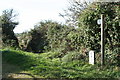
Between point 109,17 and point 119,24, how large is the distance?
2.02 ft

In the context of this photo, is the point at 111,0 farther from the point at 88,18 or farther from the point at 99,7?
the point at 88,18

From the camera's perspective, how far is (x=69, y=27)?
10859 millimetres

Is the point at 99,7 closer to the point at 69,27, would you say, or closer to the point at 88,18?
the point at 88,18

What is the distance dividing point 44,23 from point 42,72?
477 inches

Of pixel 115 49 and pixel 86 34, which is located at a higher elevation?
pixel 86 34

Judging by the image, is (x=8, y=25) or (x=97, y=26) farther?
(x=8, y=25)

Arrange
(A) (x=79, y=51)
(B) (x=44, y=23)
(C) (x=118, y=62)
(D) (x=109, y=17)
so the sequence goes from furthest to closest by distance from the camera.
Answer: (B) (x=44, y=23) < (A) (x=79, y=51) < (D) (x=109, y=17) < (C) (x=118, y=62)

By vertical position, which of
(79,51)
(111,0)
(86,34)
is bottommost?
(79,51)

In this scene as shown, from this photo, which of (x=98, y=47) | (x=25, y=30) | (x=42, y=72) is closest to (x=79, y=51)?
(x=98, y=47)

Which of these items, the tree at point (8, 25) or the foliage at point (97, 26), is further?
the tree at point (8, 25)

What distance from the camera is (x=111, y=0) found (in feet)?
27.3

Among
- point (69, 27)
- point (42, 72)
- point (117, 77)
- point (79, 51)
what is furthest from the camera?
point (69, 27)

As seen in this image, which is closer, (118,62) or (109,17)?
(118,62)

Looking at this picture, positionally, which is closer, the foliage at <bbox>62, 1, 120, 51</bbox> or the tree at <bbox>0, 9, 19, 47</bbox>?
the foliage at <bbox>62, 1, 120, 51</bbox>
